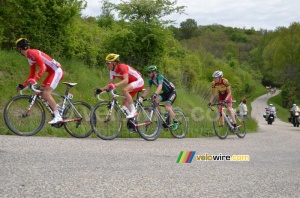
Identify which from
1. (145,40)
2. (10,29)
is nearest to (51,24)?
(10,29)

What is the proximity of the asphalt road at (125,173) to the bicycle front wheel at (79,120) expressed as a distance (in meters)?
1.31

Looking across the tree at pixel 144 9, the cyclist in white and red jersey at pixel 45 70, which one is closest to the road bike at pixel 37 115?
the cyclist in white and red jersey at pixel 45 70

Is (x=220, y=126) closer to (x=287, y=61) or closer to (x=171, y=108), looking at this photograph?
(x=171, y=108)

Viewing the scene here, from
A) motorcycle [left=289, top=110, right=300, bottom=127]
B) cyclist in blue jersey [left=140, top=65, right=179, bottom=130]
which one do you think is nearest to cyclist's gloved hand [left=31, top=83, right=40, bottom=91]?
cyclist in blue jersey [left=140, top=65, right=179, bottom=130]

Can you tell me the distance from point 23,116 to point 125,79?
2425 millimetres

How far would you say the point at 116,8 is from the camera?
20797 mm

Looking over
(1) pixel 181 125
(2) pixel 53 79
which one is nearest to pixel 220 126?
(1) pixel 181 125

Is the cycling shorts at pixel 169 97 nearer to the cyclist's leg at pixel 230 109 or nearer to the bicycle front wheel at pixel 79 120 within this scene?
the cyclist's leg at pixel 230 109

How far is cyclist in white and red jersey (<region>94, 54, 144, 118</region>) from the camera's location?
9969mm

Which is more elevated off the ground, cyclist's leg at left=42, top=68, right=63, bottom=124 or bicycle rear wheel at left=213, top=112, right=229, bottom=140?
cyclist's leg at left=42, top=68, right=63, bottom=124

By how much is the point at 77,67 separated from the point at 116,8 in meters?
4.83

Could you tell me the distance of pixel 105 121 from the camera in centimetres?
990

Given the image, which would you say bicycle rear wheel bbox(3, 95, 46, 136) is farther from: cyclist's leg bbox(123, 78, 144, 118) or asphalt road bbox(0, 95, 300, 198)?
cyclist's leg bbox(123, 78, 144, 118)

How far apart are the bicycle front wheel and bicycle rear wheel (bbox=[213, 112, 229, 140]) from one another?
14.8 ft
